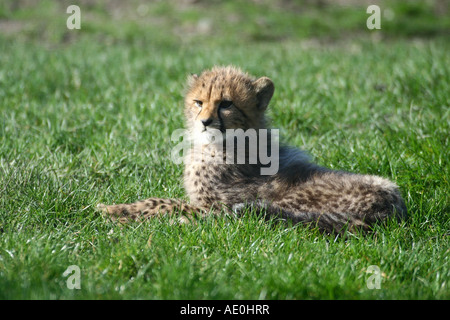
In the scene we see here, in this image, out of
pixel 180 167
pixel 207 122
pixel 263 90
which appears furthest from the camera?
pixel 180 167

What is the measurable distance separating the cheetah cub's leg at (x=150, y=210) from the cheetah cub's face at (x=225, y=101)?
0.61 meters

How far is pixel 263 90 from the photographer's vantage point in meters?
4.43

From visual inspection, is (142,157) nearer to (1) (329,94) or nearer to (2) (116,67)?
(1) (329,94)

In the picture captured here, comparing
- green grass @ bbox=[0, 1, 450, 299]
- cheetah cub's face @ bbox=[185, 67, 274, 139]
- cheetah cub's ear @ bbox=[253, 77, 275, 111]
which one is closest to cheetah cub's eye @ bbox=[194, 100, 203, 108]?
cheetah cub's face @ bbox=[185, 67, 274, 139]

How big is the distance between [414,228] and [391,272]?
0.71 meters

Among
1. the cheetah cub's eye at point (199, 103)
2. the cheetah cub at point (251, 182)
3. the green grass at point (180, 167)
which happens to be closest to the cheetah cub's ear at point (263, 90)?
the cheetah cub at point (251, 182)

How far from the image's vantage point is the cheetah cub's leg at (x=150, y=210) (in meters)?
3.88

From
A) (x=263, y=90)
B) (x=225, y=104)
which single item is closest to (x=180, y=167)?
(x=225, y=104)

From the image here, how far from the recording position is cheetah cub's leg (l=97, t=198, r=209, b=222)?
12.7ft

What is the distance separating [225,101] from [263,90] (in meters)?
0.39

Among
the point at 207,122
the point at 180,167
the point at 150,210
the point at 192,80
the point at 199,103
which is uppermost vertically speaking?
the point at 192,80

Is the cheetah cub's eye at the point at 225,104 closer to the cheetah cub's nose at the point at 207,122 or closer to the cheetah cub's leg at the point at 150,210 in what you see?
the cheetah cub's nose at the point at 207,122

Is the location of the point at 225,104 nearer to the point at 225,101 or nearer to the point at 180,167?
the point at 225,101
